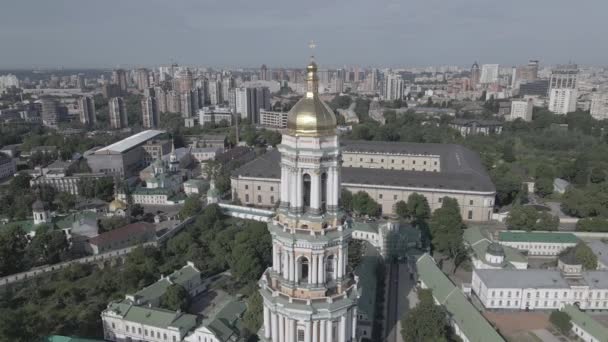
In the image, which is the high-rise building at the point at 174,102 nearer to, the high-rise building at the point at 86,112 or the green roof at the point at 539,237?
the high-rise building at the point at 86,112

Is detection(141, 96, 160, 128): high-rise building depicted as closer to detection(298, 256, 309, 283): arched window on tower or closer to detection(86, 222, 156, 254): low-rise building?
detection(86, 222, 156, 254): low-rise building

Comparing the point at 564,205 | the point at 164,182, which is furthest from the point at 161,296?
the point at 564,205

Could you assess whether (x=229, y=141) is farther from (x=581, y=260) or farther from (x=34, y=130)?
(x=581, y=260)

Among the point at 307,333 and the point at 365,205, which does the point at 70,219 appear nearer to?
the point at 365,205

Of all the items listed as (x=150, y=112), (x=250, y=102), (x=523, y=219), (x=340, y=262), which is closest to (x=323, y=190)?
(x=340, y=262)

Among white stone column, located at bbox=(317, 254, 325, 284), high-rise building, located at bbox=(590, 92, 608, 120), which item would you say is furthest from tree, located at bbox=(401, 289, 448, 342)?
high-rise building, located at bbox=(590, 92, 608, 120)

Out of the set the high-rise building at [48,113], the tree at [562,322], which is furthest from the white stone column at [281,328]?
the high-rise building at [48,113]
